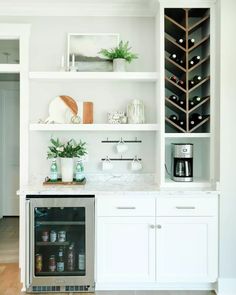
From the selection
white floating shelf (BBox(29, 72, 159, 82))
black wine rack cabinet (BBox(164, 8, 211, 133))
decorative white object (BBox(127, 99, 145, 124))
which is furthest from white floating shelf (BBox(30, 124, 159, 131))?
white floating shelf (BBox(29, 72, 159, 82))

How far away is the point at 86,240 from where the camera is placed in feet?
9.38

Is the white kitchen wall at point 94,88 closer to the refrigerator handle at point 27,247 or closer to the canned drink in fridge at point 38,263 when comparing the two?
the refrigerator handle at point 27,247

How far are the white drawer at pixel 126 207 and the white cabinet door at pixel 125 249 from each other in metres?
0.04

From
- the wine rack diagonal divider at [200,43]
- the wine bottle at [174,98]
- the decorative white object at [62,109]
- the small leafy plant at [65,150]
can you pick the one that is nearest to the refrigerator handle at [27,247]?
the small leafy plant at [65,150]

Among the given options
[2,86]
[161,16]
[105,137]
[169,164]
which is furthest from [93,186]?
[2,86]

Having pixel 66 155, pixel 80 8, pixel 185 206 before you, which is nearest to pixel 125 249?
pixel 185 206

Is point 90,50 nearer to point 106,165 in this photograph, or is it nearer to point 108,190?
point 106,165

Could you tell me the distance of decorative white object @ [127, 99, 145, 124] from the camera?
3227mm

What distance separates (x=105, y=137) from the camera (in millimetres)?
3402

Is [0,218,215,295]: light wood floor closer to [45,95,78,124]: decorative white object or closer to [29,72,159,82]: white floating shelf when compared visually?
[45,95,78,124]: decorative white object

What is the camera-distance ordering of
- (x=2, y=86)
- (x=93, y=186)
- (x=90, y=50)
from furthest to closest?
1. (x=2, y=86)
2. (x=90, y=50)
3. (x=93, y=186)

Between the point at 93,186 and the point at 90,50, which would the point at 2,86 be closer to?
the point at 90,50

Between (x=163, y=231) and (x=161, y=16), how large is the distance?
1908mm

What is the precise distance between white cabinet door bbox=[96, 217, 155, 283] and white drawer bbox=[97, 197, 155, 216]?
0.14 ft
